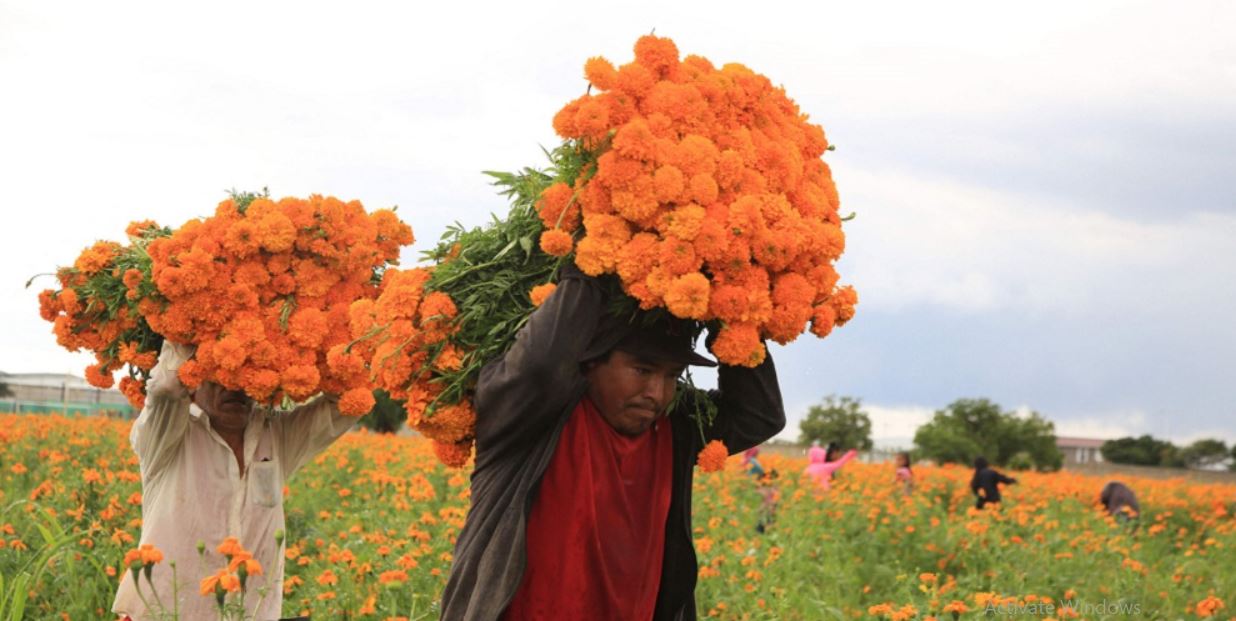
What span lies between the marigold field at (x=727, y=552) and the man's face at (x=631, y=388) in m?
1.52

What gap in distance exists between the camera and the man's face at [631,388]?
10.9 feet

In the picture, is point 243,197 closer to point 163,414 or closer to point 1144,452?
point 163,414

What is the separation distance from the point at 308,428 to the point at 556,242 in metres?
2.31

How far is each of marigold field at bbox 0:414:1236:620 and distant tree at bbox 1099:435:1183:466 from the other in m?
53.0

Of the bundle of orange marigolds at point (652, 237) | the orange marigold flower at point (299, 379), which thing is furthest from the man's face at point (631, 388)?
the orange marigold flower at point (299, 379)

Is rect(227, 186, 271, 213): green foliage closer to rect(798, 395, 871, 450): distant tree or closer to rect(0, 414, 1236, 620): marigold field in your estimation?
rect(0, 414, 1236, 620): marigold field

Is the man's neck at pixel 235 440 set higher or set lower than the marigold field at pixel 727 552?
higher

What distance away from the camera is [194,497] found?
473 cm

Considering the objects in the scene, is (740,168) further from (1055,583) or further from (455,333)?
(1055,583)

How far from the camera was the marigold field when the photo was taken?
570cm

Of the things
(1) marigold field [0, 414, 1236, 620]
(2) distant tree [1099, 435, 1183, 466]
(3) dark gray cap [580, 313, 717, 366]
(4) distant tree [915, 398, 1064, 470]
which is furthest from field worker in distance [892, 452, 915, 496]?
(2) distant tree [1099, 435, 1183, 466]

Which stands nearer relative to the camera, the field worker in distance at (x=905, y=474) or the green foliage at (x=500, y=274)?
the green foliage at (x=500, y=274)

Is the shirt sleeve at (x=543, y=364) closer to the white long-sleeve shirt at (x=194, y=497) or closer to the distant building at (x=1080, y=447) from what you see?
the white long-sleeve shirt at (x=194, y=497)

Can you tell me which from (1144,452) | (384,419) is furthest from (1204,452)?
(384,419)
